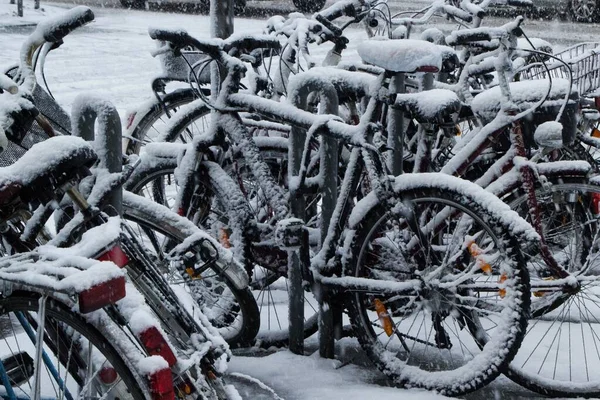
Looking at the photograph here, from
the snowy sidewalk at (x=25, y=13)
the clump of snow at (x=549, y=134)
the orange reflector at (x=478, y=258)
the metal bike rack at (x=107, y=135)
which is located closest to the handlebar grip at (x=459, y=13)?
the clump of snow at (x=549, y=134)

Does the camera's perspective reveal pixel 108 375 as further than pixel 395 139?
No

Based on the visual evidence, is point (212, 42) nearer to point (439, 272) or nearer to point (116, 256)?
point (439, 272)

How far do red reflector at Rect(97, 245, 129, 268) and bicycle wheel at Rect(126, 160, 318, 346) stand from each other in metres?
1.58

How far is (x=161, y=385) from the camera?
2225 mm

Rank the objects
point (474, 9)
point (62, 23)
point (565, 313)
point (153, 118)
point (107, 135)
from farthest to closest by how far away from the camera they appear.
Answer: point (153, 118), point (474, 9), point (565, 313), point (107, 135), point (62, 23)

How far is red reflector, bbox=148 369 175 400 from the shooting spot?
222cm

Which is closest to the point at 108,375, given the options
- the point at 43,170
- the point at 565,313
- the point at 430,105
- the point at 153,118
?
the point at 43,170

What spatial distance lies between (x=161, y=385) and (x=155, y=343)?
0.13m

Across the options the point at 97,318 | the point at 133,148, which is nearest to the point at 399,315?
the point at 97,318

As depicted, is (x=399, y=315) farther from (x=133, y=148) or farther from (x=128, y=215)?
(x=133, y=148)

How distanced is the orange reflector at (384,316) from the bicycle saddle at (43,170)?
1759 millimetres

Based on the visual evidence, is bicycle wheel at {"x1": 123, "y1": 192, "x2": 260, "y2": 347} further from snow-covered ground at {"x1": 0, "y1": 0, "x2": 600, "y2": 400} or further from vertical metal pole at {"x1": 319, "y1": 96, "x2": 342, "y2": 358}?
vertical metal pole at {"x1": 319, "y1": 96, "x2": 342, "y2": 358}

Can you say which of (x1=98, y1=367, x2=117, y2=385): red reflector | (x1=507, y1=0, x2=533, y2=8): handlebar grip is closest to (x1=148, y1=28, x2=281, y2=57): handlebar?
(x1=98, y1=367, x2=117, y2=385): red reflector

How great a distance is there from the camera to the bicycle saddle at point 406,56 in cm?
349
